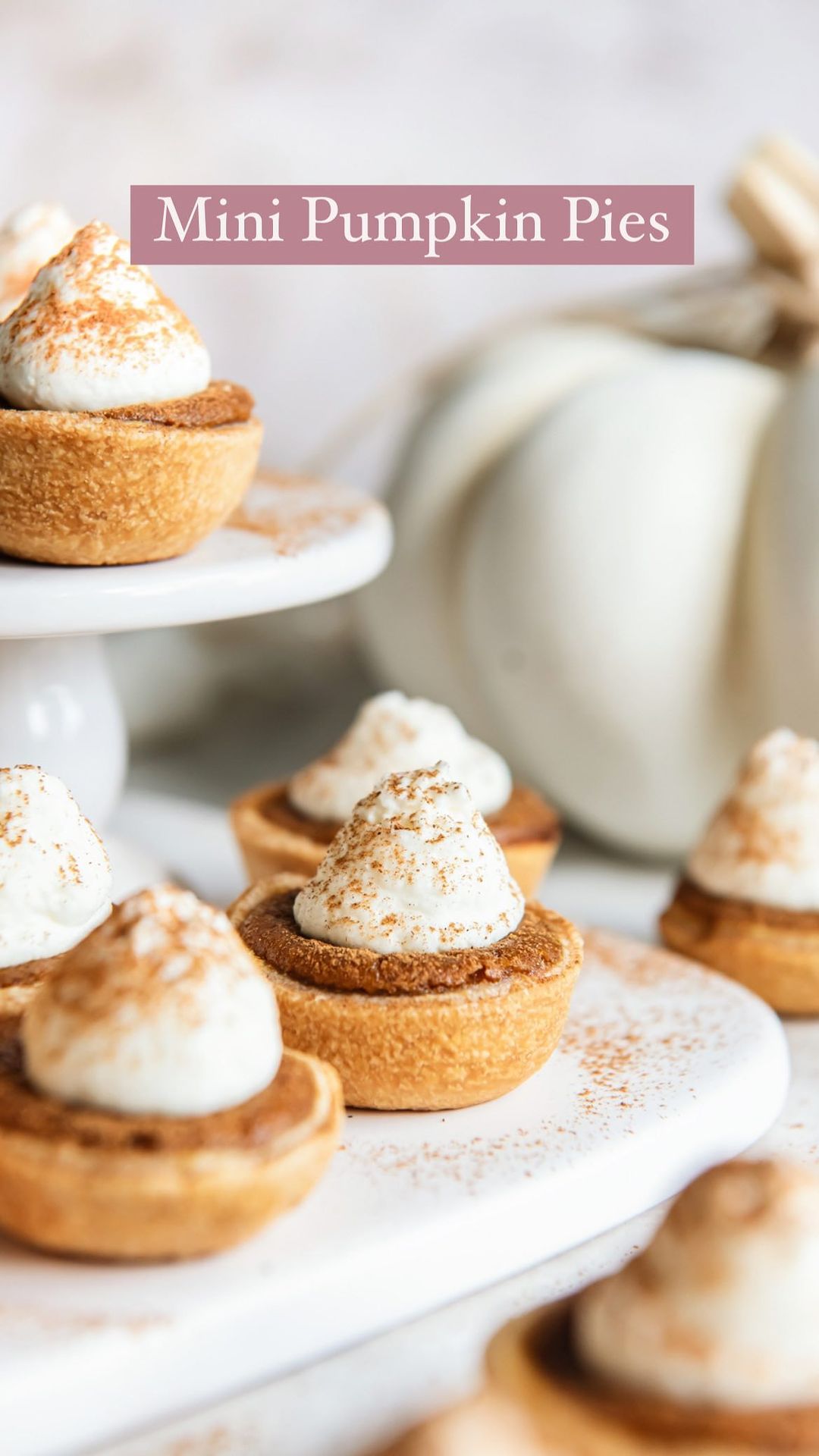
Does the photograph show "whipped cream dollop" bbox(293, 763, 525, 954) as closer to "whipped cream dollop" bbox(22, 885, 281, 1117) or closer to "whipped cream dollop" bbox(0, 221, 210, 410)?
"whipped cream dollop" bbox(22, 885, 281, 1117)

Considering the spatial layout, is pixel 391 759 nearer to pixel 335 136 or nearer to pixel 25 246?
pixel 25 246

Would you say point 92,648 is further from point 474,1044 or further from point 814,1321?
point 814,1321

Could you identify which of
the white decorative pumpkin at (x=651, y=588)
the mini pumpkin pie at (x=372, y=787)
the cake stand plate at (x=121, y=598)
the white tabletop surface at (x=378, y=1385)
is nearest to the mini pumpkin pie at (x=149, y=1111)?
the white tabletop surface at (x=378, y=1385)

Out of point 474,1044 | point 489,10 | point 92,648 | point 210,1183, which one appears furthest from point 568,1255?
point 489,10

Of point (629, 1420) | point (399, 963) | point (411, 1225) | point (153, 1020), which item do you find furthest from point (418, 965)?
point (629, 1420)

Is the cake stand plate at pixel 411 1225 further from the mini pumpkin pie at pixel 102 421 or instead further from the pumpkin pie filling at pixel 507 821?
the mini pumpkin pie at pixel 102 421
